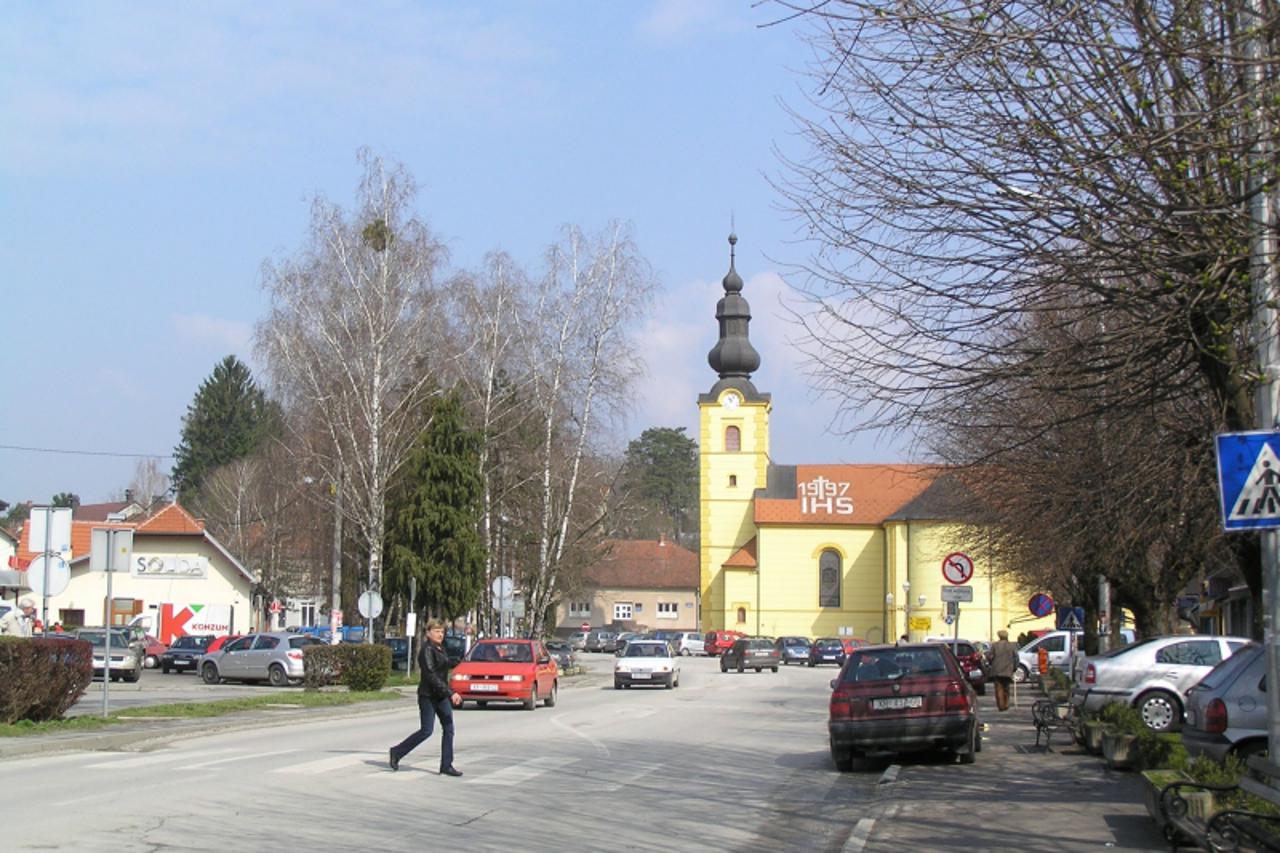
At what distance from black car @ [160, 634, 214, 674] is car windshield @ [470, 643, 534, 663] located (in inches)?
965

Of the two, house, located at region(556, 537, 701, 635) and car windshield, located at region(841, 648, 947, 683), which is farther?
house, located at region(556, 537, 701, 635)

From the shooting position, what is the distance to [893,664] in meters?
18.6

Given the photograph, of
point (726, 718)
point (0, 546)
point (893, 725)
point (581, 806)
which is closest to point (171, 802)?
point (581, 806)

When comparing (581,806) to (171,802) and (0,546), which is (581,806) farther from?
(0,546)

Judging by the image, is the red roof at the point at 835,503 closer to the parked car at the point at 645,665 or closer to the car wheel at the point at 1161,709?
the parked car at the point at 645,665

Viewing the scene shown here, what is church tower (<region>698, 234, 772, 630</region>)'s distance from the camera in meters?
101

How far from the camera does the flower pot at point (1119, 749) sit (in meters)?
16.2

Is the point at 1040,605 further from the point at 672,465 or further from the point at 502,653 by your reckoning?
the point at 672,465

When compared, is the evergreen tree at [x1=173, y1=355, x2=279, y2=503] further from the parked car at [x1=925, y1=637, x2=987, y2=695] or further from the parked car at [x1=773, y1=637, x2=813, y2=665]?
the parked car at [x1=925, y1=637, x2=987, y2=695]

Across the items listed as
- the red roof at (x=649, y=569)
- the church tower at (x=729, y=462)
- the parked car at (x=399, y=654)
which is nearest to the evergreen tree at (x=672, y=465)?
the red roof at (x=649, y=569)

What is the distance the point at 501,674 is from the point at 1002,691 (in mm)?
10486

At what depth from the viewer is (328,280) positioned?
147 feet

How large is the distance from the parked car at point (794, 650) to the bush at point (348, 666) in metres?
43.9

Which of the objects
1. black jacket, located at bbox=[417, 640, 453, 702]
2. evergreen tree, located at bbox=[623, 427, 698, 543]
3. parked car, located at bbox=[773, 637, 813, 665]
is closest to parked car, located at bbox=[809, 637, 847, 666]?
parked car, located at bbox=[773, 637, 813, 665]
